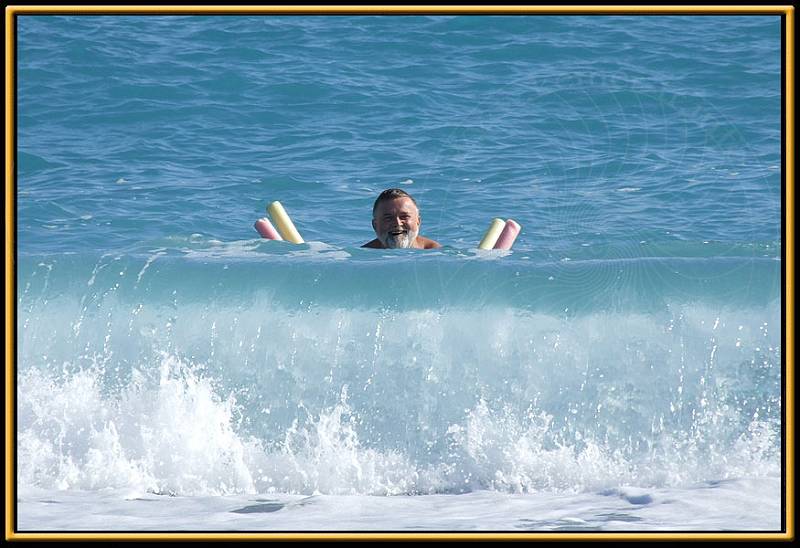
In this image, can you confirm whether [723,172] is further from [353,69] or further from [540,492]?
[540,492]

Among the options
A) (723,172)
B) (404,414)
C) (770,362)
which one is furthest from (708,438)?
(723,172)

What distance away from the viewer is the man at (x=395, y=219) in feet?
23.9

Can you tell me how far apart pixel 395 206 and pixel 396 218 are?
3.0 inches

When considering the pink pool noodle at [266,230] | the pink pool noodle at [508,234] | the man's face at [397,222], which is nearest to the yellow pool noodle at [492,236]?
the pink pool noodle at [508,234]

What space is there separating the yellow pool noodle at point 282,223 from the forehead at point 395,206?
0.49 meters

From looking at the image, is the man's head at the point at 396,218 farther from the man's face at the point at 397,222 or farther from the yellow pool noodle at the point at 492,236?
the yellow pool noodle at the point at 492,236

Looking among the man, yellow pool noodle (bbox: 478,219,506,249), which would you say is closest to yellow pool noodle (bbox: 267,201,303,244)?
the man

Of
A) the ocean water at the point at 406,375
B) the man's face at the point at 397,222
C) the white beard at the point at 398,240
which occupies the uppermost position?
the man's face at the point at 397,222

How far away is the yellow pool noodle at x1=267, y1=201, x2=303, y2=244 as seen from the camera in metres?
7.25

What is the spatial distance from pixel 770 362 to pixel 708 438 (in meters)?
0.54

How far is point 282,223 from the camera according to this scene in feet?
23.9

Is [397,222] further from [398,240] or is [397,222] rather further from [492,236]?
[492,236]

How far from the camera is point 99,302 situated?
22.6 feet

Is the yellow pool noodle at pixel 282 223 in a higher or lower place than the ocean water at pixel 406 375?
higher
